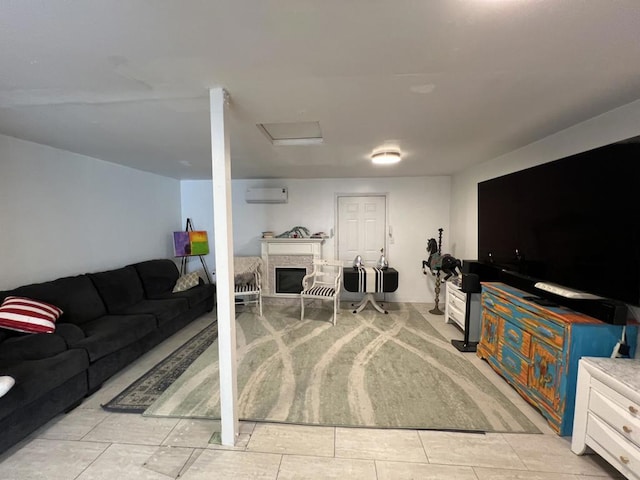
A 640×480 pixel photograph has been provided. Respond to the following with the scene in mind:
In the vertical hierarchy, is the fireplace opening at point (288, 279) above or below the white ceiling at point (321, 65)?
below

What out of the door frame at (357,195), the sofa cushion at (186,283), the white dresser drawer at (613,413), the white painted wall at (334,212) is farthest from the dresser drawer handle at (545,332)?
the sofa cushion at (186,283)

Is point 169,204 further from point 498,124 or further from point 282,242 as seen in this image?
point 498,124

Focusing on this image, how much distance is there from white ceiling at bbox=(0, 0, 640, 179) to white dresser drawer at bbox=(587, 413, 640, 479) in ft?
6.11

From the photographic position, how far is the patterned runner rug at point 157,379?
6.58 feet

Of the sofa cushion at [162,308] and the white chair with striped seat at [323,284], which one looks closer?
the sofa cushion at [162,308]

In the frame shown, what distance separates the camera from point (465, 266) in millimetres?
3000

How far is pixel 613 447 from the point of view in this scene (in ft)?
4.49

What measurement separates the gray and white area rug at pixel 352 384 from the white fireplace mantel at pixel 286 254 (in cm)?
126

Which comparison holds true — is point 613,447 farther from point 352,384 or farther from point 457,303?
point 457,303

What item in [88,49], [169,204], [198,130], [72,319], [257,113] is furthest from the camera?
[169,204]

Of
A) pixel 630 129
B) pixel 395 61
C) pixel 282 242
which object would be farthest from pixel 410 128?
pixel 282 242

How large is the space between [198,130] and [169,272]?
255cm

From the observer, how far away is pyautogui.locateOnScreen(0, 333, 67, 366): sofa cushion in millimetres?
1810

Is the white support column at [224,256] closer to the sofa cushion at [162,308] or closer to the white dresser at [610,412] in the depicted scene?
the sofa cushion at [162,308]
